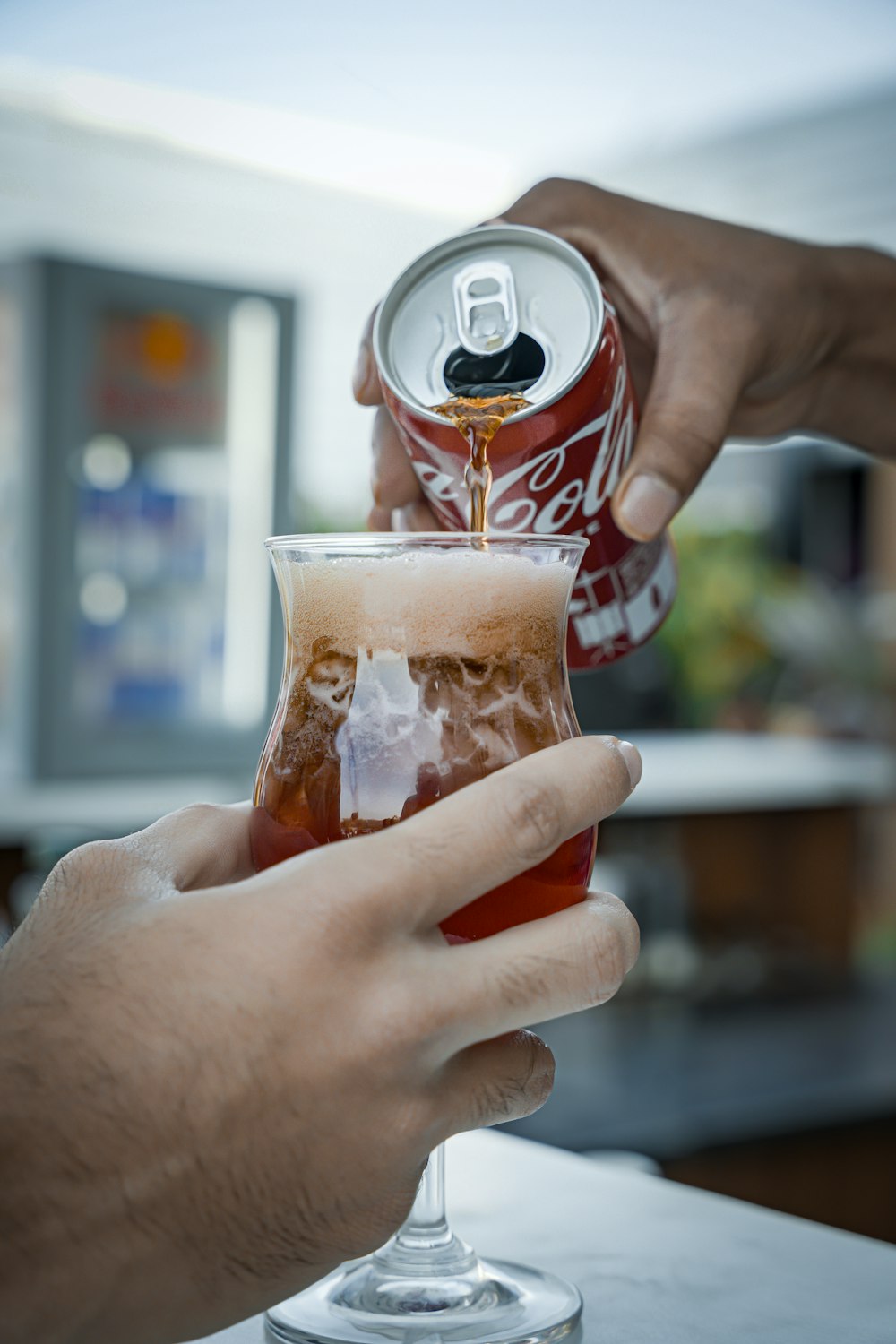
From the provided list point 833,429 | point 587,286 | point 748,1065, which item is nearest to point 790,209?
point 748,1065

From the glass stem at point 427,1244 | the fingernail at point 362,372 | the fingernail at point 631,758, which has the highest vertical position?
the fingernail at point 362,372

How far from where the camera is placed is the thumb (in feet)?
Answer: 2.89

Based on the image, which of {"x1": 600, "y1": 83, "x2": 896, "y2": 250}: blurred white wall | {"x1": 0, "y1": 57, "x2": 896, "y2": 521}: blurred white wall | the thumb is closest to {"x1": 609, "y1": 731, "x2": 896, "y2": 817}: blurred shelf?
{"x1": 0, "y1": 57, "x2": 896, "y2": 521}: blurred white wall

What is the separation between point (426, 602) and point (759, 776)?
3795mm

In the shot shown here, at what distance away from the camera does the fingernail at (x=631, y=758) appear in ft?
1.98

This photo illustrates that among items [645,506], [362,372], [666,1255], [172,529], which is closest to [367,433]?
[172,529]

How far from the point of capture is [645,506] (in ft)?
2.88

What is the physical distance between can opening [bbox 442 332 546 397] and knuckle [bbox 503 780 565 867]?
326 mm

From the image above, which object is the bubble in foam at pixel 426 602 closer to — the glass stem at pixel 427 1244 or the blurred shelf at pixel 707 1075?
the glass stem at pixel 427 1244

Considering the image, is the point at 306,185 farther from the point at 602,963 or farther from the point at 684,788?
the point at 602,963

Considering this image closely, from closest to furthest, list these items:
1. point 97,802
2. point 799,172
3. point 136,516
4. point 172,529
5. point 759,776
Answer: point 97,802
point 136,516
point 172,529
point 759,776
point 799,172

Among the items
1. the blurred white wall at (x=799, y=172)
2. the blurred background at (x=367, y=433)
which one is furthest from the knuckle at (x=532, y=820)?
the blurred white wall at (x=799, y=172)

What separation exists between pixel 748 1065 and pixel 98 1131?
3.54 meters

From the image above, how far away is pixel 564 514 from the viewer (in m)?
0.84
